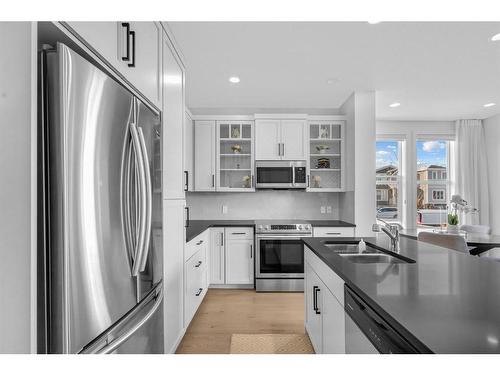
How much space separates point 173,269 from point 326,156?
2961 millimetres

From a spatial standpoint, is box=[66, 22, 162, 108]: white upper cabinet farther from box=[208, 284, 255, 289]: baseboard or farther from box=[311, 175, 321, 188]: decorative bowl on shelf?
box=[311, 175, 321, 188]: decorative bowl on shelf

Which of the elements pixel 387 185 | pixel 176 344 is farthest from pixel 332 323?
pixel 387 185

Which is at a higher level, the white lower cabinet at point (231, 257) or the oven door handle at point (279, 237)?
the oven door handle at point (279, 237)

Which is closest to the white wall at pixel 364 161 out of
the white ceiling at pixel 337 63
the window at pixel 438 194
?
the white ceiling at pixel 337 63

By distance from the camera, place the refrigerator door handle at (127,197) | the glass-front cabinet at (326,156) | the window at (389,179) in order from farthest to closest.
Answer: the window at (389,179) → the glass-front cabinet at (326,156) → the refrigerator door handle at (127,197)

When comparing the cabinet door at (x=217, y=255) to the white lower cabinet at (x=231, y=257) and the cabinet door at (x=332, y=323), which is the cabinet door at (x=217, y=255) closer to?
the white lower cabinet at (x=231, y=257)

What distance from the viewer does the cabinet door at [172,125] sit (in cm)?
200

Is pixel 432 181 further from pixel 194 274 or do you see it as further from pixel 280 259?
pixel 194 274

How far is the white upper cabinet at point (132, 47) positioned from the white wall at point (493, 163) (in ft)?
18.2

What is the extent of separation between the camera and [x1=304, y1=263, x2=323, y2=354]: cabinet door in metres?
1.90

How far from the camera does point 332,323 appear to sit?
61.1 inches

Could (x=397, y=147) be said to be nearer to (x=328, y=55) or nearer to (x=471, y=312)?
(x=328, y=55)

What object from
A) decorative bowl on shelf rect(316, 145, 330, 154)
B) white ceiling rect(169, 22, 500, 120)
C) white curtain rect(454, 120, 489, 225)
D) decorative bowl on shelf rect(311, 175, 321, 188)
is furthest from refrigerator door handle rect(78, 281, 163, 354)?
white curtain rect(454, 120, 489, 225)
